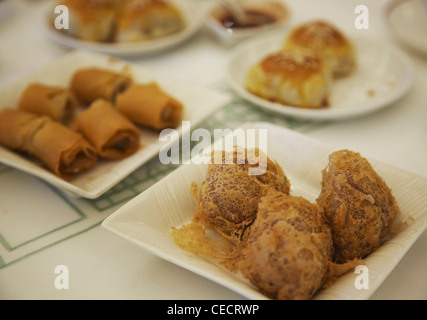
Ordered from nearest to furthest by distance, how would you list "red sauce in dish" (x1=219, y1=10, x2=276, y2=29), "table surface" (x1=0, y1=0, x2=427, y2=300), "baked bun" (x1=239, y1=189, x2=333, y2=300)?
"baked bun" (x1=239, y1=189, x2=333, y2=300) < "table surface" (x1=0, y1=0, x2=427, y2=300) < "red sauce in dish" (x1=219, y1=10, x2=276, y2=29)

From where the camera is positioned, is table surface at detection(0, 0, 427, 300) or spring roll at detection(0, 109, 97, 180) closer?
table surface at detection(0, 0, 427, 300)

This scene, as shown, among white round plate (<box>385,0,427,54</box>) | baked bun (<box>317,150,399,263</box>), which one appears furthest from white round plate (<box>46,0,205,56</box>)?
baked bun (<box>317,150,399,263</box>)

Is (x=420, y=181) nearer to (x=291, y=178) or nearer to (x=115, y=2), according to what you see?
(x=291, y=178)

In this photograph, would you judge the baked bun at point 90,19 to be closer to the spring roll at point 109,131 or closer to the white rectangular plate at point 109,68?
the white rectangular plate at point 109,68

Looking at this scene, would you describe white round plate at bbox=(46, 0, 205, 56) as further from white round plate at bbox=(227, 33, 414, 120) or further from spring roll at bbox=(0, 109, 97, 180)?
spring roll at bbox=(0, 109, 97, 180)

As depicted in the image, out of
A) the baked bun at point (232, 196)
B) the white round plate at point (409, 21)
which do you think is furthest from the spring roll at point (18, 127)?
the white round plate at point (409, 21)
